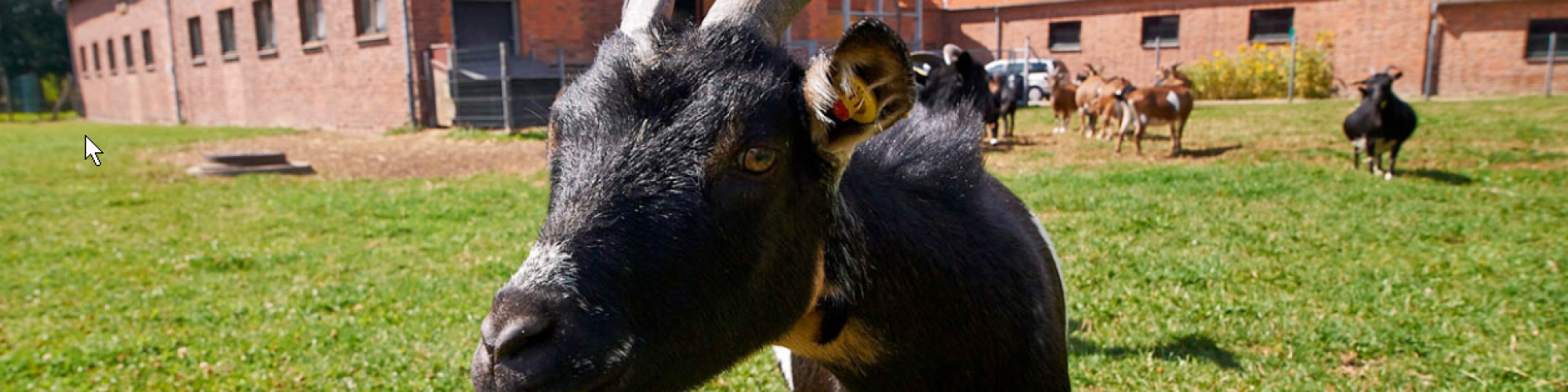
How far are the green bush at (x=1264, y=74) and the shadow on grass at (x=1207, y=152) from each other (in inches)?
572

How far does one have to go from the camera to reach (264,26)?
79.8 ft

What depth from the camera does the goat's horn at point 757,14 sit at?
1.91 meters

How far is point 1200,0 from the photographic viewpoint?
3133 cm

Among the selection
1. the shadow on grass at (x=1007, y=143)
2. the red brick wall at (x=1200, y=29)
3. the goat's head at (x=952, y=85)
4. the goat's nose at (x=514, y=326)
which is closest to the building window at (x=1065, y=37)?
the red brick wall at (x=1200, y=29)

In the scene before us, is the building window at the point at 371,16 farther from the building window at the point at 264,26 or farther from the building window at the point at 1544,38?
the building window at the point at 1544,38

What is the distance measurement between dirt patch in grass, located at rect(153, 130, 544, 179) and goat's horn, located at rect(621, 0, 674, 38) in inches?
430

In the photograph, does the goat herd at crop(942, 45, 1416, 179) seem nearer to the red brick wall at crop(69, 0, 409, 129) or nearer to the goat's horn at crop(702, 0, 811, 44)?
the goat's horn at crop(702, 0, 811, 44)


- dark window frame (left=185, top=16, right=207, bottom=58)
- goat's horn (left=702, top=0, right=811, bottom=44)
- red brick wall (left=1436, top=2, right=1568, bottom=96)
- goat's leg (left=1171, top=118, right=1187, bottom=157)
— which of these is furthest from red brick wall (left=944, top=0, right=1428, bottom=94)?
goat's horn (left=702, top=0, right=811, bottom=44)

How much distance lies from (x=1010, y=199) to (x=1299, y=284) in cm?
358

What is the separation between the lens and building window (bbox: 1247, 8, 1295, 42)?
99.5ft

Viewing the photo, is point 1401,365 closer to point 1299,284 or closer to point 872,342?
point 1299,284

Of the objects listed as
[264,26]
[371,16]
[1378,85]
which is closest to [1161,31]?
[1378,85]

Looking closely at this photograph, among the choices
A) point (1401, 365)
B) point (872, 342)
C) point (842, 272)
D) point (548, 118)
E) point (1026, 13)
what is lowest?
point (1401, 365)


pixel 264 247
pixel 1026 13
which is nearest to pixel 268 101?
pixel 264 247
